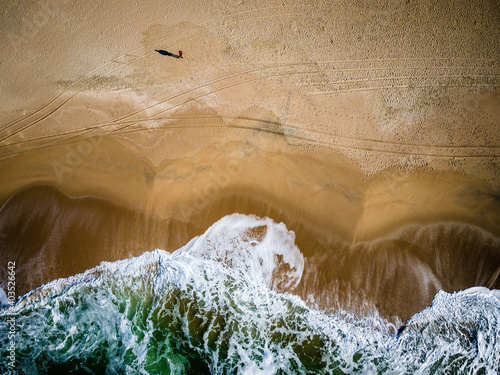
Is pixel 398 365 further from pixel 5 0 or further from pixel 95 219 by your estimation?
pixel 5 0
